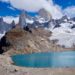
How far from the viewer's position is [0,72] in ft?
178

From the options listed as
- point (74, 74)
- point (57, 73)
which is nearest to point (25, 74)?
point (57, 73)

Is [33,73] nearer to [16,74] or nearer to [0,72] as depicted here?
[16,74]

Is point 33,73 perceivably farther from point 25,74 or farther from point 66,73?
point 66,73

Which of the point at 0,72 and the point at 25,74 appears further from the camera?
the point at 0,72

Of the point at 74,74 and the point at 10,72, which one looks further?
the point at 10,72

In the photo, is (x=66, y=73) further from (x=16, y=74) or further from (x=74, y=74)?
(x=16, y=74)

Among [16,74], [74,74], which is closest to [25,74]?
[16,74]

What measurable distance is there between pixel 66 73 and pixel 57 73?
1862 mm

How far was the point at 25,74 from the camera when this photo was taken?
5072 cm

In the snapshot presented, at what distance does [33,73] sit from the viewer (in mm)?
52469

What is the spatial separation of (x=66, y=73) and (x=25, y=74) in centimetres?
844

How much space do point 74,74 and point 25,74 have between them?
9889 millimetres

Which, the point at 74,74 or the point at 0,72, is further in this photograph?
the point at 0,72

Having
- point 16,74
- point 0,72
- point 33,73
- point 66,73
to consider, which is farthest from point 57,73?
point 0,72
